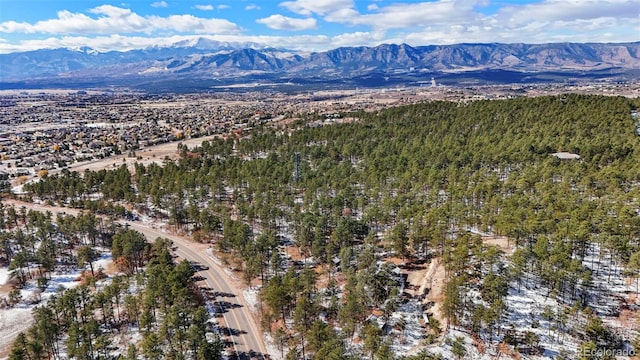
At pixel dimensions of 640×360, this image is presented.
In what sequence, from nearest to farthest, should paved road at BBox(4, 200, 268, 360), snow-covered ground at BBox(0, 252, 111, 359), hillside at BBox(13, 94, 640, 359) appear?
hillside at BBox(13, 94, 640, 359), paved road at BBox(4, 200, 268, 360), snow-covered ground at BBox(0, 252, 111, 359)

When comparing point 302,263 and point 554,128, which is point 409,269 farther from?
point 554,128

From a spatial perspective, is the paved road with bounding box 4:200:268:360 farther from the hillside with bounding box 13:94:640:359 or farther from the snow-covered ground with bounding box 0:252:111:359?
the snow-covered ground with bounding box 0:252:111:359

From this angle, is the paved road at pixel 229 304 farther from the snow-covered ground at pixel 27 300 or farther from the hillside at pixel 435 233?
the snow-covered ground at pixel 27 300

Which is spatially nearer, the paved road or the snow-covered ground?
the paved road

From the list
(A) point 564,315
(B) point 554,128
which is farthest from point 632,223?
(B) point 554,128

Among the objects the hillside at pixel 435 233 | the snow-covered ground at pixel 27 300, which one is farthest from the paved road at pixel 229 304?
the snow-covered ground at pixel 27 300

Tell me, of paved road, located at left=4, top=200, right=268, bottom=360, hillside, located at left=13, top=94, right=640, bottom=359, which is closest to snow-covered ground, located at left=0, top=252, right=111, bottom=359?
paved road, located at left=4, top=200, right=268, bottom=360

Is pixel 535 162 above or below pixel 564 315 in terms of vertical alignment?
above

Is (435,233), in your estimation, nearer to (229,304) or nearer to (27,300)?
(229,304)
